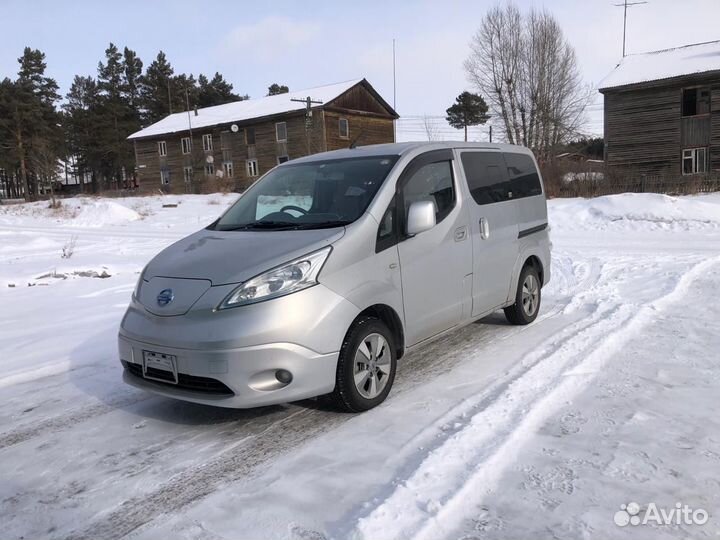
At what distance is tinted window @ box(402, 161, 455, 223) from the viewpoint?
4.74 meters

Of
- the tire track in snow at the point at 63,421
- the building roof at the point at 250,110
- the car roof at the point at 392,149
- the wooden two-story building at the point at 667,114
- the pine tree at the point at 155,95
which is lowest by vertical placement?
the tire track in snow at the point at 63,421

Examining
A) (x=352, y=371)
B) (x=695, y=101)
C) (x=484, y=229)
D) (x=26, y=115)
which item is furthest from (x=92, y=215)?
(x=26, y=115)

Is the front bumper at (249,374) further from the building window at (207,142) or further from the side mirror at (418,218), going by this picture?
the building window at (207,142)

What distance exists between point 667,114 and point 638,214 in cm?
2013

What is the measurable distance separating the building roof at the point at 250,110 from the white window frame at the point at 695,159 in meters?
25.2

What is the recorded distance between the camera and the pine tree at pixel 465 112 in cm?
6091

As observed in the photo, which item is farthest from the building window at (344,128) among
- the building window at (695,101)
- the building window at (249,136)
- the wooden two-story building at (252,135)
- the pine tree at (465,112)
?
the building window at (695,101)

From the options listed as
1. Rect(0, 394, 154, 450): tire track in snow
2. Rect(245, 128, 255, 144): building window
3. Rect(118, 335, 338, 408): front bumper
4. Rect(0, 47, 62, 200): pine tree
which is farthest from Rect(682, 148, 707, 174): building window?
Rect(0, 47, 62, 200): pine tree

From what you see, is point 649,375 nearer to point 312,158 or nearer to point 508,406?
point 508,406

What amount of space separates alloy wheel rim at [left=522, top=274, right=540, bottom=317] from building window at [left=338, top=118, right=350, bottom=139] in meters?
42.0

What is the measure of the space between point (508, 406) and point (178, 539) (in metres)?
2.36

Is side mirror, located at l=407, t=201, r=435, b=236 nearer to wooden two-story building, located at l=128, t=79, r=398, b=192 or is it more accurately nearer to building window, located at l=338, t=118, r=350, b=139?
wooden two-story building, located at l=128, t=79, r=398, b=192

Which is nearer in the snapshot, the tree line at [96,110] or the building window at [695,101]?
the building window at [695,101]

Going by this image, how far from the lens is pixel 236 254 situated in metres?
4.05
